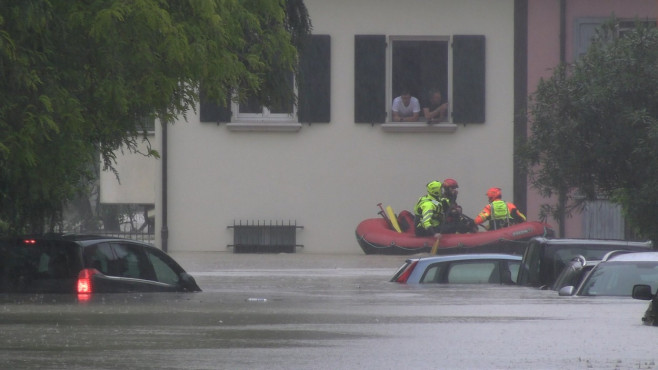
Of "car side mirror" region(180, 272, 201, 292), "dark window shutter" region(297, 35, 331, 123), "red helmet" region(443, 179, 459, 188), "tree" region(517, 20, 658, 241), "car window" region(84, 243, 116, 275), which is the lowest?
"car side mirror" region(180, 272, 201, 292)

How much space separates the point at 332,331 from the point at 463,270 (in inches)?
335

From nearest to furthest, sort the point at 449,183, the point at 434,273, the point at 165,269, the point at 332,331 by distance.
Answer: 1. the point at 332,331
2. the point at 165,269
3. the point at 434,273
4. the point at 449,183

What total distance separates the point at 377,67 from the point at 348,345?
19.8m

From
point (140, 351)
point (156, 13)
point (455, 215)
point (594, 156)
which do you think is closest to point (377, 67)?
point (455, 215)

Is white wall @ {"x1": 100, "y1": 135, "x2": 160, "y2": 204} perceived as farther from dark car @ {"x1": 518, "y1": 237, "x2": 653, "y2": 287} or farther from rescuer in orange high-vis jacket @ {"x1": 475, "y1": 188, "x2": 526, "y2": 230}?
dark car @ {"x1": 518, "y1": 237, "x2": 653, "y2": 287}

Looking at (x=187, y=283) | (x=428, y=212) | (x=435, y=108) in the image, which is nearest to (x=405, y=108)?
(x=435, y=108)

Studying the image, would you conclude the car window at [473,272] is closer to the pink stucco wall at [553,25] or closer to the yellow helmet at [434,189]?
the yellow helmet at [434,189]

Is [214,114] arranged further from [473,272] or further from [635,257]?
[635,257]

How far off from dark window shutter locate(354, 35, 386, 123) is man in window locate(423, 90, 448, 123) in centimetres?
85

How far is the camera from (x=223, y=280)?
24422 millimetres

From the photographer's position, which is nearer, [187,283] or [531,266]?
[187,283]

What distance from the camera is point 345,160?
31578 millimetres

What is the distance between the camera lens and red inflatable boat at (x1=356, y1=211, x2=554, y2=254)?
29672 millimetres

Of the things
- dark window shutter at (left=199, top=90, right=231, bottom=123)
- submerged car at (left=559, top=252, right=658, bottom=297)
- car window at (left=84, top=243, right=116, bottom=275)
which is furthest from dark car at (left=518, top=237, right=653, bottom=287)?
dark window shutter at (left=199, top=90, right=231, bottom=123)
